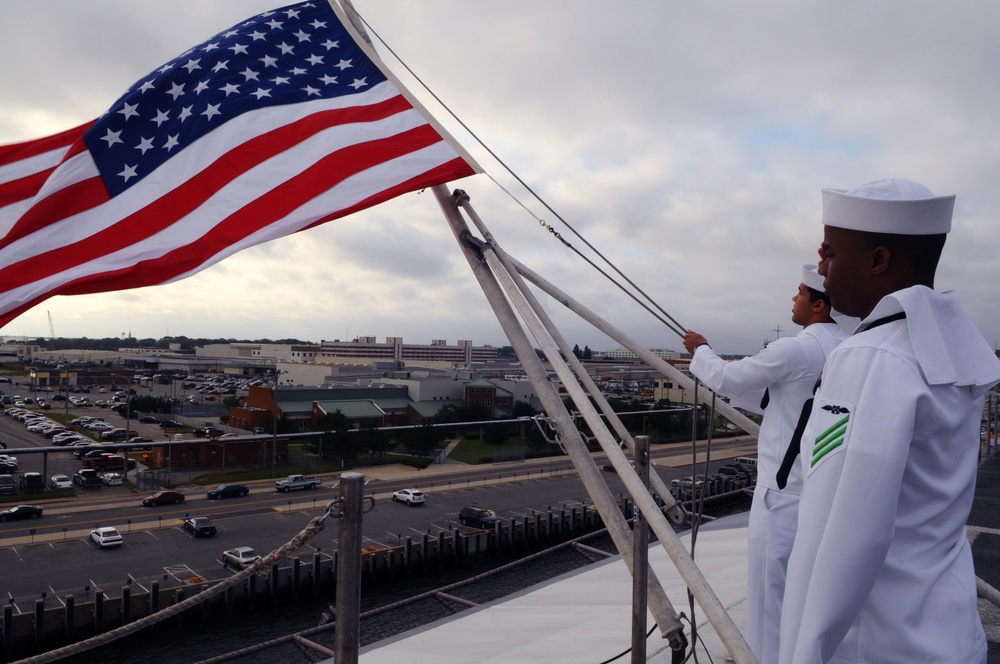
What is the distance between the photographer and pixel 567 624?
4.42 meters

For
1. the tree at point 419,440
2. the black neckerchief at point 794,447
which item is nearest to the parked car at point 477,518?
the tree at point 419,440

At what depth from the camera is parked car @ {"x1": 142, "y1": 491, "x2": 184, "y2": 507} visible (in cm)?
2811

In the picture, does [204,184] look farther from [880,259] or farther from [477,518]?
[477,518]

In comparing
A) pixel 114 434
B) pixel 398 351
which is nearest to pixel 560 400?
pixel 114 434

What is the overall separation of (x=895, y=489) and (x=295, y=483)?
31.6 metres

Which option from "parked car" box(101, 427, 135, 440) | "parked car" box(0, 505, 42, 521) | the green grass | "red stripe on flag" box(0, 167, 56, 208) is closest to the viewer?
"red stripe on flag" box(0, 167, 56, 208)

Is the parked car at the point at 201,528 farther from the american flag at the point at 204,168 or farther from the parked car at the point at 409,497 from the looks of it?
the american flag at the point at 204,168

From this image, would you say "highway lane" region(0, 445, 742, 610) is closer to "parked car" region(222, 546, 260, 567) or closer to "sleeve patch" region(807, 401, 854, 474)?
"parked car" region(222, 546, 260, 567)

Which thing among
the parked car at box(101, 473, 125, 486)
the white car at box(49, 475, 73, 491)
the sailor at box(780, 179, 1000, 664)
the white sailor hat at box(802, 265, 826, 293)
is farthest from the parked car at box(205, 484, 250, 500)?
the sailor at box(780, 179, 1000, 664)

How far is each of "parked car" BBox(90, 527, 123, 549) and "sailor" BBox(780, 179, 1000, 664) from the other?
27246 mm

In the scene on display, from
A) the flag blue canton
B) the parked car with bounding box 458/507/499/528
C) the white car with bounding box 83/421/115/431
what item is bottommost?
the parked car with bounding box 458/507/499/528

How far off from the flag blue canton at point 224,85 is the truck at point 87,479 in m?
30.7

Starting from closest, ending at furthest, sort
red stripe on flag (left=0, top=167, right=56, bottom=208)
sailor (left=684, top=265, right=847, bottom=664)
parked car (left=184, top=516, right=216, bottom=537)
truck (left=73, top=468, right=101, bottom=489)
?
sailor (left=684, top=265, right=847, bottom=664), red stripe on flag (left=0, top=167, right=56, bottom=208), parked car (left=184, top=516, right=216, bottom=537), truck (left=73, top=468, right=101, bottom=489)

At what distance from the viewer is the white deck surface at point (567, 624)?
369 cm
